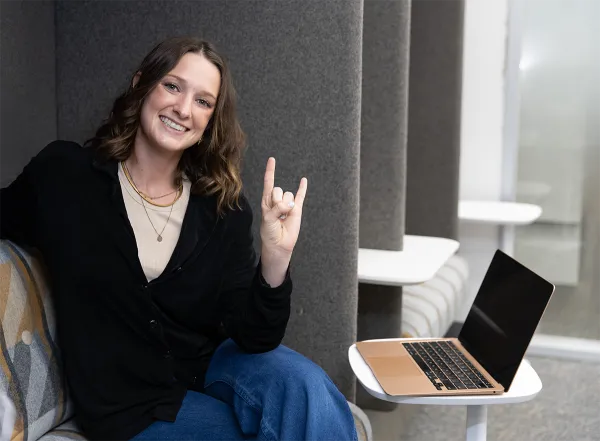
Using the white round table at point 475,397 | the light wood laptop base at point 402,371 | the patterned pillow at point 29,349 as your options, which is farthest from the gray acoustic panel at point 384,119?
the patterned pillow at point 29,349

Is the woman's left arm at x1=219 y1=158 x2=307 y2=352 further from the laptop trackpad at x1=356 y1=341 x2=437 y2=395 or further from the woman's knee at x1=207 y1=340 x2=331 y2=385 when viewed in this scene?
the laptop trackpad at x1=356 y1=341 x2=437 y2=395

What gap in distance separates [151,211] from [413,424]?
4.15 ft

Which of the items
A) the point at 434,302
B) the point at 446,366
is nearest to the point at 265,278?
the point at 446,366

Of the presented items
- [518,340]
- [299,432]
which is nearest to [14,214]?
[299,432]

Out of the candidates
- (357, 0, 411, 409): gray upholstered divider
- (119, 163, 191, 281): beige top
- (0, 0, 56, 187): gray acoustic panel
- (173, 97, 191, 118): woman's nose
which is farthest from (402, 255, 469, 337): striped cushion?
(0, 0, 56, 187): gray acoustic panel

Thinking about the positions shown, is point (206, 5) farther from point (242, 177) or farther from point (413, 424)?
point (413, 424)

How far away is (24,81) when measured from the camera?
173 centimetres

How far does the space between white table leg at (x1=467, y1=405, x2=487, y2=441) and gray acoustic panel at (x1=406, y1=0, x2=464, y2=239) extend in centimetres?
137

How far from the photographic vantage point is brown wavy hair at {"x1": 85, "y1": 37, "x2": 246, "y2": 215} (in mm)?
1455

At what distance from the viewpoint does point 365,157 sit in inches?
82.9

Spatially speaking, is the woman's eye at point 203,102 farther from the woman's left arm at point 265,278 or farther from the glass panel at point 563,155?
the glass panel at point 563,155

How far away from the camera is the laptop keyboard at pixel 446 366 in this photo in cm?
138

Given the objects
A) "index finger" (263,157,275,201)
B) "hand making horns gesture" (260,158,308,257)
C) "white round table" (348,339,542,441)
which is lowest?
"white round table" (348,339,542,441)

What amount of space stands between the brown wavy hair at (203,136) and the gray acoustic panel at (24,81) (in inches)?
12.3
